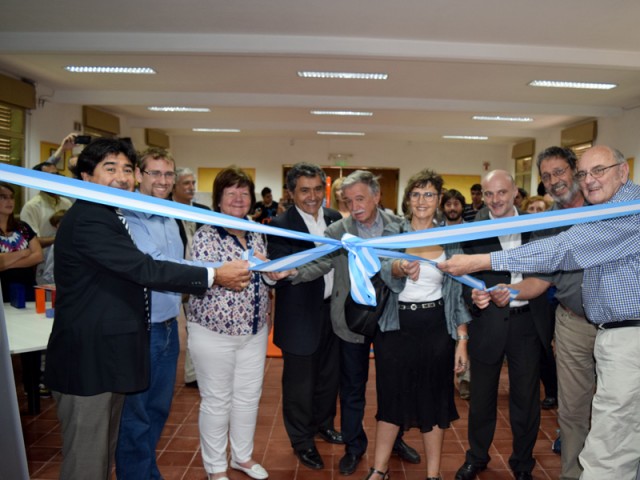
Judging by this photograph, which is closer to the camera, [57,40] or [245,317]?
[245,317]

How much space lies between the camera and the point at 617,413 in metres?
2.16

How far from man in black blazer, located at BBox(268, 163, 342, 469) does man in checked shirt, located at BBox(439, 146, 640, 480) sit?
1.28m

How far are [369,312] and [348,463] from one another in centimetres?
106

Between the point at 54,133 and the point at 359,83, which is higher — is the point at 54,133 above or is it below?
below

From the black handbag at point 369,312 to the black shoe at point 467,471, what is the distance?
1.04 meters

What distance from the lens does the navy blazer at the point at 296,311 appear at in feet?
10.1

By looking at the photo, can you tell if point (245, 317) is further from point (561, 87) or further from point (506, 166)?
point (506, 166)

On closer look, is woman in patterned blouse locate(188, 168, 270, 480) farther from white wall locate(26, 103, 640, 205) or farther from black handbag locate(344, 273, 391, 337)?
white wall locate(26, 103, 640, 205)

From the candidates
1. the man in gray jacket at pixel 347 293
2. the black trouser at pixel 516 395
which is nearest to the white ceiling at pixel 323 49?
the man in gray jacket at pixel 347 293

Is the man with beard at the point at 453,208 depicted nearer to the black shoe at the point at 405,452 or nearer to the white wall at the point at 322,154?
the black shoe at the point at 405,452

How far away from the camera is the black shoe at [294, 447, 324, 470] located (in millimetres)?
3174

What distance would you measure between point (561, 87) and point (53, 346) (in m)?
9.10

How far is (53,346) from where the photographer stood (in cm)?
209

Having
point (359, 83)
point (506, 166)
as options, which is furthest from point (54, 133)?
point (506, 166)
